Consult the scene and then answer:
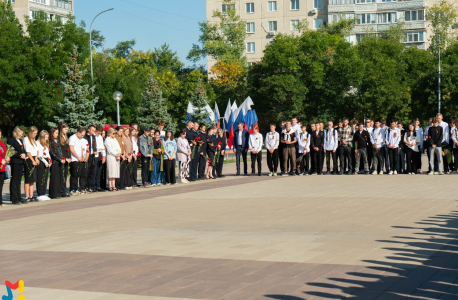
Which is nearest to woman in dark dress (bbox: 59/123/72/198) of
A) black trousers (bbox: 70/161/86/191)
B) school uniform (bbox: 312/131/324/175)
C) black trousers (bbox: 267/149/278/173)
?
black trousers (bbox: 70/161/86/191)

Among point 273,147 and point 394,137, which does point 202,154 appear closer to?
point 273,147

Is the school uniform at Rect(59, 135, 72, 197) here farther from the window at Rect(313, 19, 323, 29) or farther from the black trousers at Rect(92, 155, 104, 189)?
the window at Rect(313, 19, 323, 29)

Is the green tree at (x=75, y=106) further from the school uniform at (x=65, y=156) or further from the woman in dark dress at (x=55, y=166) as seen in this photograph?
the woman in dark dress at (x=55, y=166)

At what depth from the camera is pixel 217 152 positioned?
2436cm

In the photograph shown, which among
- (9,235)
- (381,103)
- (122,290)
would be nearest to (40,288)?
(122,290)

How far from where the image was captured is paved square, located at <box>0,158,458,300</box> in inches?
262

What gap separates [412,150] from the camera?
77.6ft

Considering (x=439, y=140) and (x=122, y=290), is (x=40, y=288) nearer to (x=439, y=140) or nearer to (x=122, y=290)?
(x=122, y=290)

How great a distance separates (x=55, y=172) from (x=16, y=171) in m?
1.29

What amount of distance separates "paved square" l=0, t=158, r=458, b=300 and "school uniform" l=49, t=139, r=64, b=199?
90cm

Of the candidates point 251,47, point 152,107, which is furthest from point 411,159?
point 251,47

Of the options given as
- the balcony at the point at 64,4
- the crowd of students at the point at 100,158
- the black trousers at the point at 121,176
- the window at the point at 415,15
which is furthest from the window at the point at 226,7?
the black trousers at the point at 121,176

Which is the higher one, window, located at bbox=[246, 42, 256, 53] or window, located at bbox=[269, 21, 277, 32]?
window, located at bbox=[269, 21, 277, 32]

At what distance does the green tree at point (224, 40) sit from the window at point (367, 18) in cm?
1622
